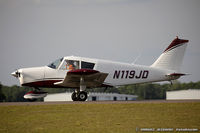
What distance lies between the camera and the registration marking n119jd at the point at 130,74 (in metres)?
19.0

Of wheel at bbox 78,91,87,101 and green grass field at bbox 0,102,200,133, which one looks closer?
green grass field at bbox 0,102,200,133

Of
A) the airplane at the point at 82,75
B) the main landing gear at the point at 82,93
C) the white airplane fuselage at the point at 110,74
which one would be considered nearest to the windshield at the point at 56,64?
the airplane at the point at 82,75

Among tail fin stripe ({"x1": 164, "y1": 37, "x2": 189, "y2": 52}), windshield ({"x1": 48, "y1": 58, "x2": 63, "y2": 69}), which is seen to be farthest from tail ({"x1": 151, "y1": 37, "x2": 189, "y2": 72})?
windshield ({"x1": 48, "y1": 58, "x2": 63, "y2": 69})

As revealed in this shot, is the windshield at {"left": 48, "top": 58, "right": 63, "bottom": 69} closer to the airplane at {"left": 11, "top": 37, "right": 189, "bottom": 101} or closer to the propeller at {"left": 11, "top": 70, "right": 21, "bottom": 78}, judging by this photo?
the airplane at {"left": 11, "top": 37, "right": 189, "bottom": 101}

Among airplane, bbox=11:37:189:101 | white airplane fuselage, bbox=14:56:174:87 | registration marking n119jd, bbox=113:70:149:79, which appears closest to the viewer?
airplane, bbox=11:37:189:101

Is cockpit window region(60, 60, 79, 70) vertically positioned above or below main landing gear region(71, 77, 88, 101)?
above

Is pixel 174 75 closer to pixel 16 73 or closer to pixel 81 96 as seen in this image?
pixel 81 96

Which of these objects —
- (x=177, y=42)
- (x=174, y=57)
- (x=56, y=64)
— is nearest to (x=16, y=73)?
(x=56, y=64)

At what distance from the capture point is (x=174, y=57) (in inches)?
806

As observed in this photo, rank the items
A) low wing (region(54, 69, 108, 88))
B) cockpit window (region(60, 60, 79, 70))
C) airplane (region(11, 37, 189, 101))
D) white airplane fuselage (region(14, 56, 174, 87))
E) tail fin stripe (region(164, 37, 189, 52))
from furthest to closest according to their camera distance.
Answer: tail fin stripe (region(164, 37, 189, 52)) < white airplane fuselage (region(14, 56, 174, 87)) < cockpit window (region(60, 60, 79, 70)) < airplane (region(11, 37, 189, 101)) < low wing (region(54, 69, 108, 88))

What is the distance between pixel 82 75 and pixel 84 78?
18.1 inches

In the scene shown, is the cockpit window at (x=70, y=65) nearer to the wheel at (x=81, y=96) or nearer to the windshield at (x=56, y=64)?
the windshield at (x=56, y=64)

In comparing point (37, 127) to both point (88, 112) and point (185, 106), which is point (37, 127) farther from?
point (185, 106)

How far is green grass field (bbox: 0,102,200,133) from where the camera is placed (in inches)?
426
